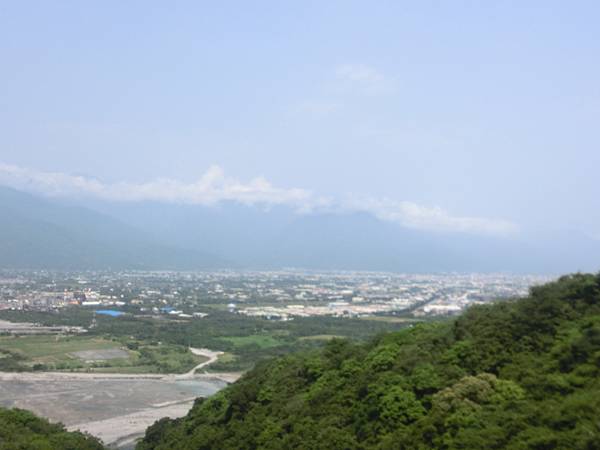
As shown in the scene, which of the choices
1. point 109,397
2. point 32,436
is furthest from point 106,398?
point 32,436

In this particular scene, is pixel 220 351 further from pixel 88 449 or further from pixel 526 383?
pixel 526 383

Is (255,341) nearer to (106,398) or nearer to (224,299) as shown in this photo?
(106,398)

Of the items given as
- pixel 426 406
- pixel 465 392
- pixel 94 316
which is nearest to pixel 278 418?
pixel 426 406

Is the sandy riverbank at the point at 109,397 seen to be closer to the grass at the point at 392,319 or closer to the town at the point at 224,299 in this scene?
the grass at the point at 392,319

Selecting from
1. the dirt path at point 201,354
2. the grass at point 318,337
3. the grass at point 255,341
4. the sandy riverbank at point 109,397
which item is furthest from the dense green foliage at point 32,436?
the grass at point 318,337

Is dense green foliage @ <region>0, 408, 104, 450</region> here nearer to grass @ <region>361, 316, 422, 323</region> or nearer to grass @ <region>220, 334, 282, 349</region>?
grass @ <region>220, 334, 282, 349</region>
